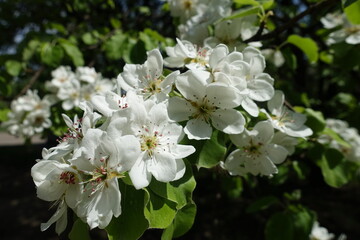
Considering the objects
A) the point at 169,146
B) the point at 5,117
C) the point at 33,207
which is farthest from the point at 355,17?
the point at 33,207

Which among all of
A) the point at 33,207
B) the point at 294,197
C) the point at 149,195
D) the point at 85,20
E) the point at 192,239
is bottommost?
the point at 33,207

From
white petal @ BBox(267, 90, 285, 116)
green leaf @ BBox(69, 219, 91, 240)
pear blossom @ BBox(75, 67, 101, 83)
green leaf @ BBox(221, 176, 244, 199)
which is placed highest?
green leaf @ BBox(69, 219, 91, 240)

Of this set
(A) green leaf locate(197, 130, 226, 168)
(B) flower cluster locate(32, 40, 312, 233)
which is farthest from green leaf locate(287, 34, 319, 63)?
(A) green leaf locate(197, 130, 226, 168)

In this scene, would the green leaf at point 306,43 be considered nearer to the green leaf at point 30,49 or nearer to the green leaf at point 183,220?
the green leaf at point 183,220

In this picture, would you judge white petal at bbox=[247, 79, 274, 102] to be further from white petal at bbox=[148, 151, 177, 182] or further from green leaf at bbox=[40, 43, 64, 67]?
green leaf at bbox=[40, 43, 64, 67]

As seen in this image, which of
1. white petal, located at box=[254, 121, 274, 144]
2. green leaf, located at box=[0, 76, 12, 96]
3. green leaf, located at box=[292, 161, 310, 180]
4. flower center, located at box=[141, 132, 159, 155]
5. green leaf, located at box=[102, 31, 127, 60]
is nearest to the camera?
flower center, located at box=[141, 132, 159, 155]

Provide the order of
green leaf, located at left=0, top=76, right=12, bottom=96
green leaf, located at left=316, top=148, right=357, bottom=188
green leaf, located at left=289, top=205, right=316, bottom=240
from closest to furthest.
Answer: green leaf, located at left=316, top=148, right=357, bottom=188
green leaf, located at left=289, top=205, right=316, bottom=240
green leaf, located at left=0, top=76, right=12, bottom=96

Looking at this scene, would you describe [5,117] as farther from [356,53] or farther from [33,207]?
[33,207]
